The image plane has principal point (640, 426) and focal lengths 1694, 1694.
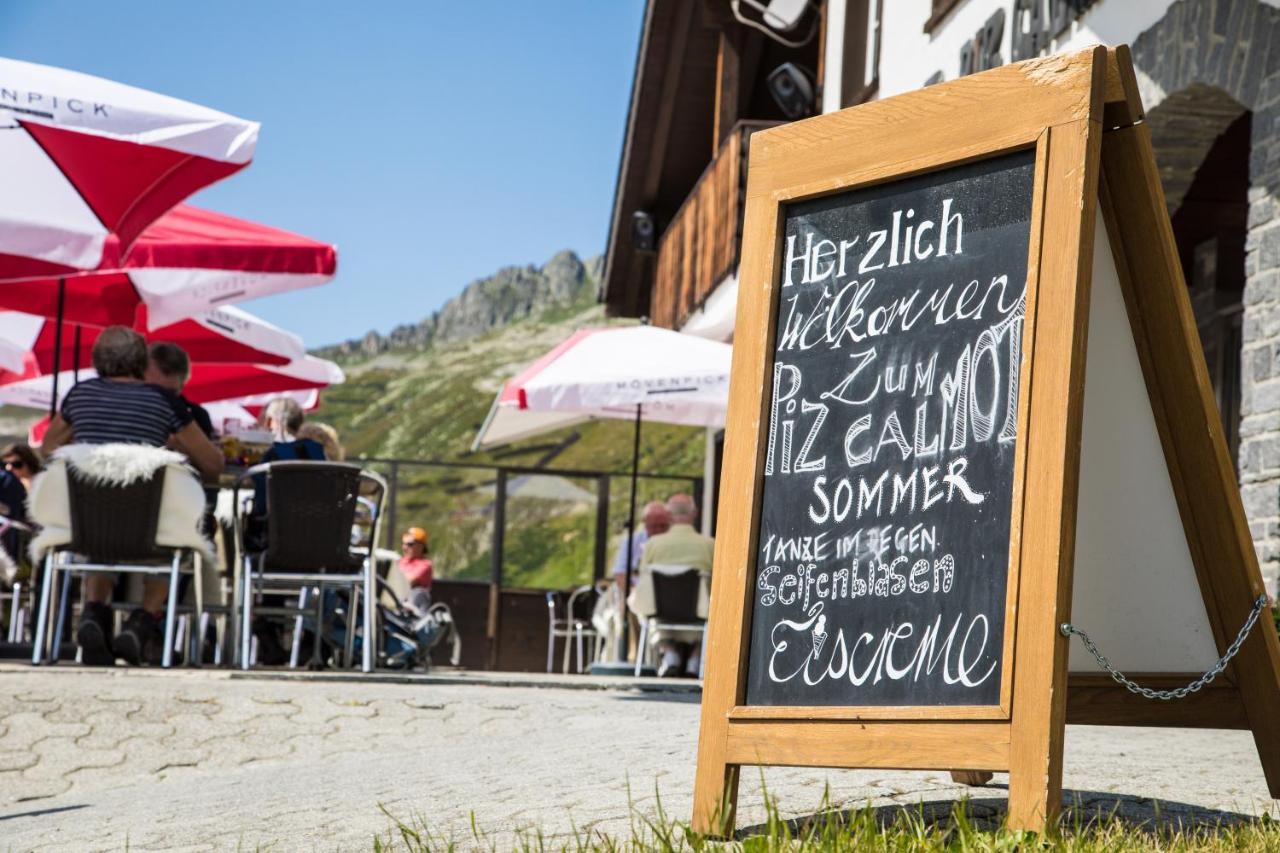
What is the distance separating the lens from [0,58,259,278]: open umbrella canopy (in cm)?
725

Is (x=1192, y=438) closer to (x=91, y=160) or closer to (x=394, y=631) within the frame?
(x=91, y=160)

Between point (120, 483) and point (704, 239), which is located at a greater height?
point (704, 239)

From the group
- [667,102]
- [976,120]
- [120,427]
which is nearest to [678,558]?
[120,427]

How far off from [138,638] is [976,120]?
209 inches

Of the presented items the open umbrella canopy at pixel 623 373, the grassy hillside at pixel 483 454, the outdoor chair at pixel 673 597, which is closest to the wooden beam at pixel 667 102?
the grassy hillside at pixel 483 454

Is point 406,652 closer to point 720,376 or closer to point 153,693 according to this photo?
point 720,376

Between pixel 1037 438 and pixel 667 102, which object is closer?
pixel 1037 438

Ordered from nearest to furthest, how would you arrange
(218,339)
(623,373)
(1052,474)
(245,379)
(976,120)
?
(1052,474) < (976,120) < (623,373) < (218,339) < (245,379)

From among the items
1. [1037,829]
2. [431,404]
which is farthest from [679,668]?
[431,404]

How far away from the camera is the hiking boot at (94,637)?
23.9ft

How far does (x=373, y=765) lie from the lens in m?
5.03

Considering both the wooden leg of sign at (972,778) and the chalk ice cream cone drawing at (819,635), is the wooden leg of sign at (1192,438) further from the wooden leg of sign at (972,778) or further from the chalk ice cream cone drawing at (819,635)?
→ the chalk ice cream cone drawing at (819,635)

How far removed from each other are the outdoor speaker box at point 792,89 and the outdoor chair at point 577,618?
14.5 ft

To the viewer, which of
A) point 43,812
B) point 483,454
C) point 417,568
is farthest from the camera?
point 483,454
